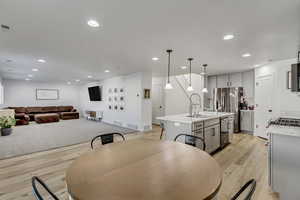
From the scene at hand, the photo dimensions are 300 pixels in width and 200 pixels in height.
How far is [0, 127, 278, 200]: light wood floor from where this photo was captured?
2227mm

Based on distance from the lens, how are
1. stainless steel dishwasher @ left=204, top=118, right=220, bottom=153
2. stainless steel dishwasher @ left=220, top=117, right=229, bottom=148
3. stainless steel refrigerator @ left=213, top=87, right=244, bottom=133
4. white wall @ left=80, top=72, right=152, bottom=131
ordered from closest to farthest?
stainless steel dishwasher @ left=204, top=118, right=220, bottom=153 < stainless steel dishwasher @ left=220, top=117, right=229, bottom=148 < stainless steel refrigerator @ left=213, top=87, right=244, bottom=133 < white wall @ left=80, top=72, right=152, bottom=131

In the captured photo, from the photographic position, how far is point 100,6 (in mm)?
1876

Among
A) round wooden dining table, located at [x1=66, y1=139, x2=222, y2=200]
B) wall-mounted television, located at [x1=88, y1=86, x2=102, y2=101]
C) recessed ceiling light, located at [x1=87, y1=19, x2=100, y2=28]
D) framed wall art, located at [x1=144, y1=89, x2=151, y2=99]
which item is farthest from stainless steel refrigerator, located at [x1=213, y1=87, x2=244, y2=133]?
wall-mounted television, located at [x1=88, y1=86, x2=102, y2=101]

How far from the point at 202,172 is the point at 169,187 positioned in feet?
1.12

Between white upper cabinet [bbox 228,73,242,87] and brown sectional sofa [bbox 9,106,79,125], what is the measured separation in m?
9.66

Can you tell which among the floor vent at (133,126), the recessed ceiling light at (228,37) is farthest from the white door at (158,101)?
the recessed ceiling light at (228,37)

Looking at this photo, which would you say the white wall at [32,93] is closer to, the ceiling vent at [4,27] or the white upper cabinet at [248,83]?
the ceiling vent at [4,27]

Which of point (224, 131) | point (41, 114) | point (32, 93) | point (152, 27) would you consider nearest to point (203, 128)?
point (224, 131)

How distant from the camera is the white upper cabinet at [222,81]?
6688 millimetres

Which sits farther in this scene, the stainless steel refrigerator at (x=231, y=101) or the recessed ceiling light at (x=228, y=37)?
the stainless steel refrigerator at (x=231, y=101)

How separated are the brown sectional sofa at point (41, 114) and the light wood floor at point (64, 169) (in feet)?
18.4

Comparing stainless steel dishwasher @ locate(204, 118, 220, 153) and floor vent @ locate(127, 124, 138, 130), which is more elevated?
stainless steel dishwasher @ locate(204, 118, 220, 153)

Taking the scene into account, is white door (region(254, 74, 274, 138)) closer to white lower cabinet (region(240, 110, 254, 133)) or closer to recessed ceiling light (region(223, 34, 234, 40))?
white lower cabinet (region(240, 110, 254, 133))

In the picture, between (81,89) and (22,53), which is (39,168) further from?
(81,89)
